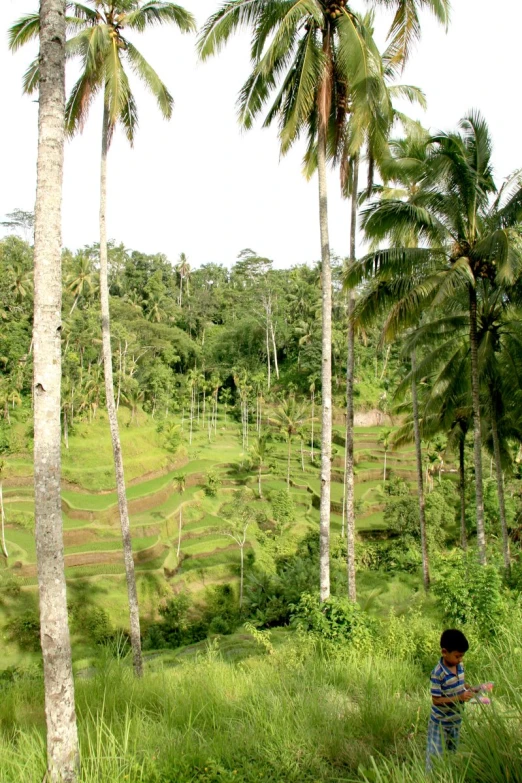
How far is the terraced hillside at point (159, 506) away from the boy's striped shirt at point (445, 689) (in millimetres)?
18790

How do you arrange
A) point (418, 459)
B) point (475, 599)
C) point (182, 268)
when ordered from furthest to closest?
point (182, 268)
point (418, 459)
point (475, 599)

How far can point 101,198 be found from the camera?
11148 millimetres

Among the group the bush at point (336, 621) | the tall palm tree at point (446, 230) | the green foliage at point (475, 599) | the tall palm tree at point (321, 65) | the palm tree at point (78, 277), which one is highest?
the palm tree at point (78, 277)

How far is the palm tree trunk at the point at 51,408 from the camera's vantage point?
11.8 feet

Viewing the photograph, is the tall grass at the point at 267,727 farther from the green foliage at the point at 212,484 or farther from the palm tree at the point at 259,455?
the palm tree at the point at 259,455

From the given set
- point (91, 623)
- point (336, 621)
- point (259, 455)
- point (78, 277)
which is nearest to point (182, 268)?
point (78, 277)

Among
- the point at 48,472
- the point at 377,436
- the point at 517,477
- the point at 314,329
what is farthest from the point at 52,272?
the point at 314,329

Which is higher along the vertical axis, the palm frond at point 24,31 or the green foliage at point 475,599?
the palm frond at point 24,31

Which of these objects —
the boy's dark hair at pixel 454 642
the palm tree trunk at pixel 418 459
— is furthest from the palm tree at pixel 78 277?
the boy's dark hair at pixel 454 642

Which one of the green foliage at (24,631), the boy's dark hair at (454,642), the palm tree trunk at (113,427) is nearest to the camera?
Result: the boy's dark hair at (454,642)

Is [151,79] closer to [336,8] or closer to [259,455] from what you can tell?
[336,8]

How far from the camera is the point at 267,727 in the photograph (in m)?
3.99

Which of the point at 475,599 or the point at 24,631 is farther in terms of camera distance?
the point at 24,631

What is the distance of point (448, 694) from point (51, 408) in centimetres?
311
